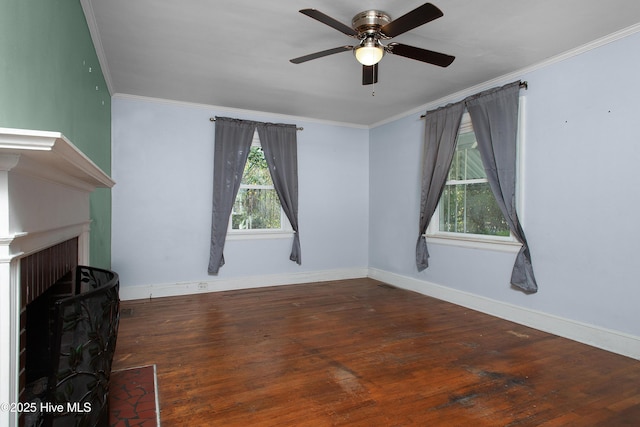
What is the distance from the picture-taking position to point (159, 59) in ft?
10.9

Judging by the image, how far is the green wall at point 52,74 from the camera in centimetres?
130

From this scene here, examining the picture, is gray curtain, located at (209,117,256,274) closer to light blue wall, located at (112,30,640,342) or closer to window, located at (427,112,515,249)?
light blue wall, located at (112,30,640,342)

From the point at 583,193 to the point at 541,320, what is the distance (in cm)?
128

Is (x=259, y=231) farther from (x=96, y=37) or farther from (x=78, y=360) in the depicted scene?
(x=78, y=360)

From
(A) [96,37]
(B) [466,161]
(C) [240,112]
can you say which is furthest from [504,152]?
(A) [96,37]

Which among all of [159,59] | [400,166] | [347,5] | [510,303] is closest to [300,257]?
[400,166]

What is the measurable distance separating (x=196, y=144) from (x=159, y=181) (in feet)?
2.30

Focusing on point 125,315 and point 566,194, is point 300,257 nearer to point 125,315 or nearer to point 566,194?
point 125,315

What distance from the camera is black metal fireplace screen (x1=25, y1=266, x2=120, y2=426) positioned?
1252mm

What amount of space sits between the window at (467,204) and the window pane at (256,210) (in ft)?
7.55

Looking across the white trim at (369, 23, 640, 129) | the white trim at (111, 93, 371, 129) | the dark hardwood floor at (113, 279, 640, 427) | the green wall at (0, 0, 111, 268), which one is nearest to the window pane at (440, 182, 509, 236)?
the dark hardwood floor at (113, 279, 640, 427)

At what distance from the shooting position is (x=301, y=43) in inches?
118

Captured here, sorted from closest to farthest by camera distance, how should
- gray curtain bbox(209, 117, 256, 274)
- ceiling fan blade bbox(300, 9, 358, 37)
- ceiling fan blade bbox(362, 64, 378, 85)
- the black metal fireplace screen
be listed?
1. the black metal fireplace screen
2. ceiling fan blade bbox(300, 9, 358, 37)
3. ceiling fan blade bbox(362, 64, 378, 85)
4. gray curtain bbox(209, 117, 256, 274)

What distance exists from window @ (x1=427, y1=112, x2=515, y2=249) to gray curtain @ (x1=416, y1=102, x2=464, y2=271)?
0.12m
